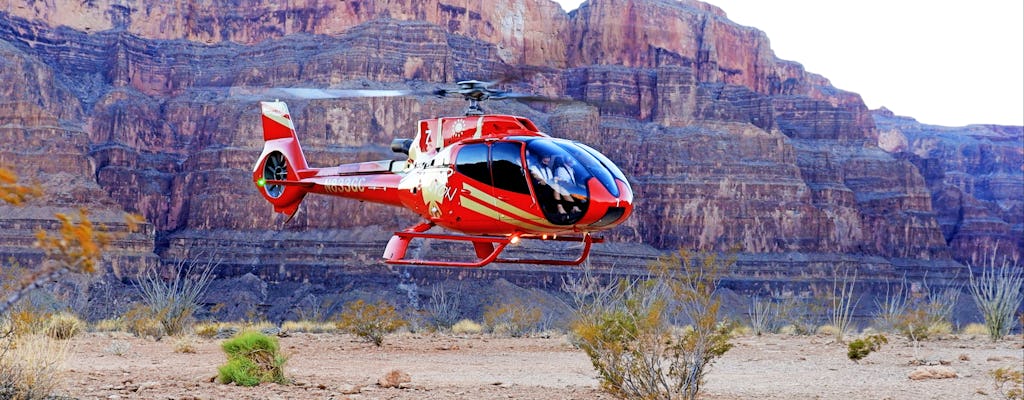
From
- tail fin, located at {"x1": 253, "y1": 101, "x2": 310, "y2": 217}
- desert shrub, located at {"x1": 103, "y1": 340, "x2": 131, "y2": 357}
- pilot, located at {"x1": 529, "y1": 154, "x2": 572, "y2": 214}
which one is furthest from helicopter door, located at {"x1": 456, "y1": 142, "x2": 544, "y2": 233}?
desert shrub, located at {"x1": 103, "y1": 340, "x2": 131, "y2": 357}

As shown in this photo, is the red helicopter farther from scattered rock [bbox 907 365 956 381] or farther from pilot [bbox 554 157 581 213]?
scattered rock [bbox 907 365 956 381]

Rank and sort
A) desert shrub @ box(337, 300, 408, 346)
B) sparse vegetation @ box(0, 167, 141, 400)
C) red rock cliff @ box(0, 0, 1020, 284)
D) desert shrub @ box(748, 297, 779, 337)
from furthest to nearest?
red rock cliff @ box(0, 0, 1020, 284)
desert shrub @ box(748, 297, 779, 337)
desert shrub @ box(337, 300, 408, 346)
sparse vegetation @ box(0, 167, 141, 400)

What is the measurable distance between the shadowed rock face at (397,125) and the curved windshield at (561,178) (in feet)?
244

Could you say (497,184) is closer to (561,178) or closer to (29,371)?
(561,178)

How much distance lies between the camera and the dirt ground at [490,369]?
1597 cm

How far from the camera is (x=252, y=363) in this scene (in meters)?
16.7

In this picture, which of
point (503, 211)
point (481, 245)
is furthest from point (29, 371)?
point (481, 245)

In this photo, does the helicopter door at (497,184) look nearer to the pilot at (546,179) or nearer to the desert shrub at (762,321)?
the pilot at (546,179)

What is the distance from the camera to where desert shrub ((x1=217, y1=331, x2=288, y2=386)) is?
16484mm

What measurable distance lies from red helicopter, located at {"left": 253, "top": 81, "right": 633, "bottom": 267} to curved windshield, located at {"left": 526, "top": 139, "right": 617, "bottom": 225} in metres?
0.01

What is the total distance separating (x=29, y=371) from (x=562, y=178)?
701cm

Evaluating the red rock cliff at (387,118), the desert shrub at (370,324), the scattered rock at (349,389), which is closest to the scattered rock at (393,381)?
the scattered rock at (349,389)

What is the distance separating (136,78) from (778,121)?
2595 inches

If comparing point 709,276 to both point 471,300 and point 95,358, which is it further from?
point 471,300
